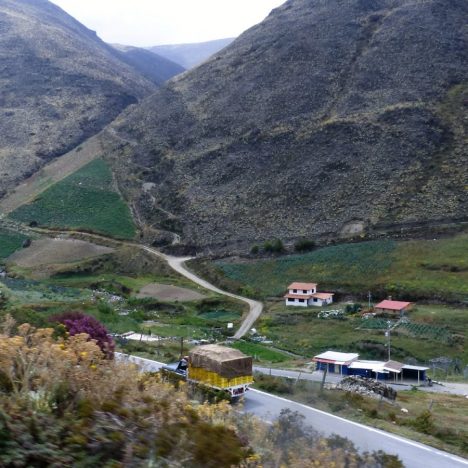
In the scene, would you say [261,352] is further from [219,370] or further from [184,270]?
[184,270]

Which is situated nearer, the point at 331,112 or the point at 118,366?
the point at 118,366

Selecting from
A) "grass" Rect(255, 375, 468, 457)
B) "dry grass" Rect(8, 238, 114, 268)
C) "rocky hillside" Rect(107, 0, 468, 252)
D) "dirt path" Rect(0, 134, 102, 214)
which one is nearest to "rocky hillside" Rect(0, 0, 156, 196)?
"dirt path" Rect(0, 134, 102, 214)

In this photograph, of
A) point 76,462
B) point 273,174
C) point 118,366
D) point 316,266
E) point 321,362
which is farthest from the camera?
point 273,174

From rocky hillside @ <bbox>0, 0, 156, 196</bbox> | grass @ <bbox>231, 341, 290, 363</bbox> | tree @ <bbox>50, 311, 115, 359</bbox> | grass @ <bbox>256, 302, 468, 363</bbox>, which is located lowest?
grass @ <bbox>231, 341, 290, 363</bbox>

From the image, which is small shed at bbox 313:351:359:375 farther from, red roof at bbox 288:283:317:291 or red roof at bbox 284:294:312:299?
red roof at bbox 288:283:317:291

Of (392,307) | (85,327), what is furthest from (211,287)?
(85,327)

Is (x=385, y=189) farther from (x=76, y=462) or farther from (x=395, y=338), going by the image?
(x=76, y=462)

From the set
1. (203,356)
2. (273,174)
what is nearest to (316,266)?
(273,174)
